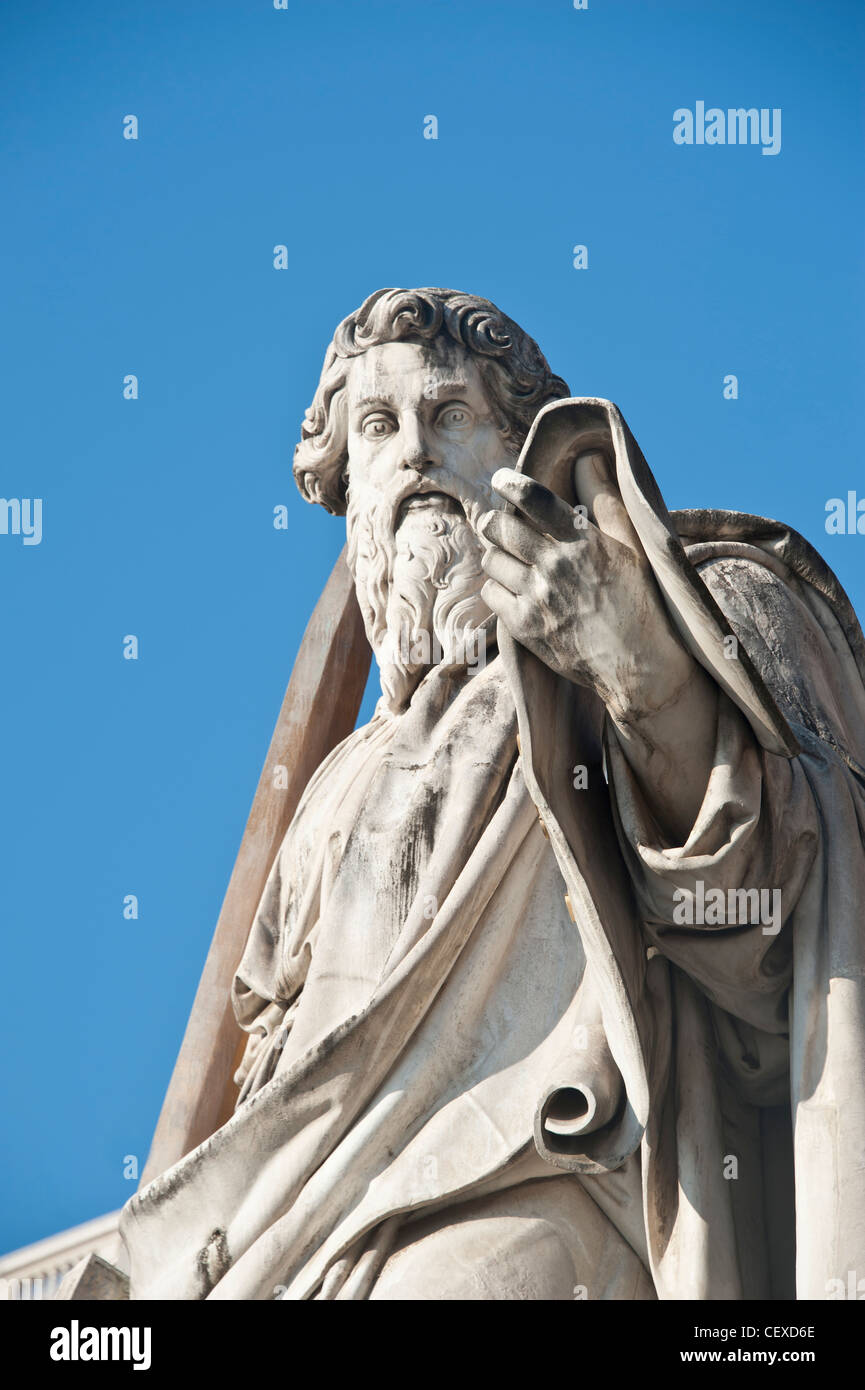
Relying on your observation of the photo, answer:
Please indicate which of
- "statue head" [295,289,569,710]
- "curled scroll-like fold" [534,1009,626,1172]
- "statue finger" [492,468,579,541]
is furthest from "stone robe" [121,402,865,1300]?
"statue head" [295,289,569,710]

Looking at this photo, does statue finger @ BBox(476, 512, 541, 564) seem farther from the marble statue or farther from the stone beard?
the stone beard

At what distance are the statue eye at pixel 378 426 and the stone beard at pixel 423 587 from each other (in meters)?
0.22

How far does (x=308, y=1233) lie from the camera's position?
19.7 feet

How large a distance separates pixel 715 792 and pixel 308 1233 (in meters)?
1.68

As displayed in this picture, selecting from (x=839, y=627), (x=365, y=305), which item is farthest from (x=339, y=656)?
(x=839, y=627)

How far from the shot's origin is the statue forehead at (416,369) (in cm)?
737

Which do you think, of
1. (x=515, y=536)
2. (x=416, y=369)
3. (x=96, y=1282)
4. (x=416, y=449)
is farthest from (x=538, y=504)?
(x=96, y=1282)

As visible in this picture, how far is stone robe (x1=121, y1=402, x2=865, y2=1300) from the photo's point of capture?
537 centimetres

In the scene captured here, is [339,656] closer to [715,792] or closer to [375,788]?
[375,788]

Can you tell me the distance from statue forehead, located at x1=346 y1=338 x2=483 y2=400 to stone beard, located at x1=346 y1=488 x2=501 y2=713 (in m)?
0.35

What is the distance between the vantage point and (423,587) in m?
7.16

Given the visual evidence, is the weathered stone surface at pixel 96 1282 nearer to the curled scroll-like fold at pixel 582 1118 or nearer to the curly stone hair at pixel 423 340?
the curled scroll-like fold at pixel 582 1118

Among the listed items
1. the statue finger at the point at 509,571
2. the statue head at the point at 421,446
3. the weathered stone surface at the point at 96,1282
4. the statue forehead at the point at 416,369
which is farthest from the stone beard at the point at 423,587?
the weathered stone surface at the point at 96,1282

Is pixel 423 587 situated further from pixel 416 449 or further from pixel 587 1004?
pixel 587 1004
